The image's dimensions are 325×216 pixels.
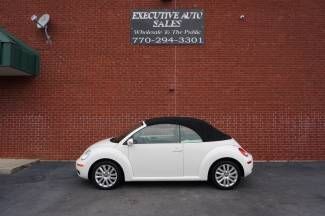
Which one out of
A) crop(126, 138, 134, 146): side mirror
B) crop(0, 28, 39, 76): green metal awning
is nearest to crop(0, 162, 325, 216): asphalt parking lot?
crop(126, 138, 134, 146): side mirror

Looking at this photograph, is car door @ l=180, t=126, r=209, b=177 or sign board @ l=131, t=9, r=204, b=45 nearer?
car door @ l=180, t=126, r=209, b=177

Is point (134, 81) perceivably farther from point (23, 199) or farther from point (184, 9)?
point (23, 199)

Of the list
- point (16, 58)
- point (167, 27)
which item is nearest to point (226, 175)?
point (167, 27)

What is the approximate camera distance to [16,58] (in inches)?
464

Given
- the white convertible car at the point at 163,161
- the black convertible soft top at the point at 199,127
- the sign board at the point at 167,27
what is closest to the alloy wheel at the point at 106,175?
the white convertible car at the point at 163,161

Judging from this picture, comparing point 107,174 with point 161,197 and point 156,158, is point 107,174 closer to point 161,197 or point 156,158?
point 156,158

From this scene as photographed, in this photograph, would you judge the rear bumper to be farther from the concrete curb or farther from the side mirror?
the concrete curb

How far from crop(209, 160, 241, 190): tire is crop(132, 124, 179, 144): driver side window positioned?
1.03 metres

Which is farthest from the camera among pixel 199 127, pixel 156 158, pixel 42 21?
pixel 42 21

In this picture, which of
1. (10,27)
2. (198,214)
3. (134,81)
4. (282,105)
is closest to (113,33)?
(134,81)

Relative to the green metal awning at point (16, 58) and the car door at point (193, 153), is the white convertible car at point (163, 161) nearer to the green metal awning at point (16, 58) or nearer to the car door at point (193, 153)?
the car door at point (193, 153)

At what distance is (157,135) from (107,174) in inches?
52.6

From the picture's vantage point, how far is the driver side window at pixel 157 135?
31.4ft

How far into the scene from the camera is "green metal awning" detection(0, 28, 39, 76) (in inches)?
444
